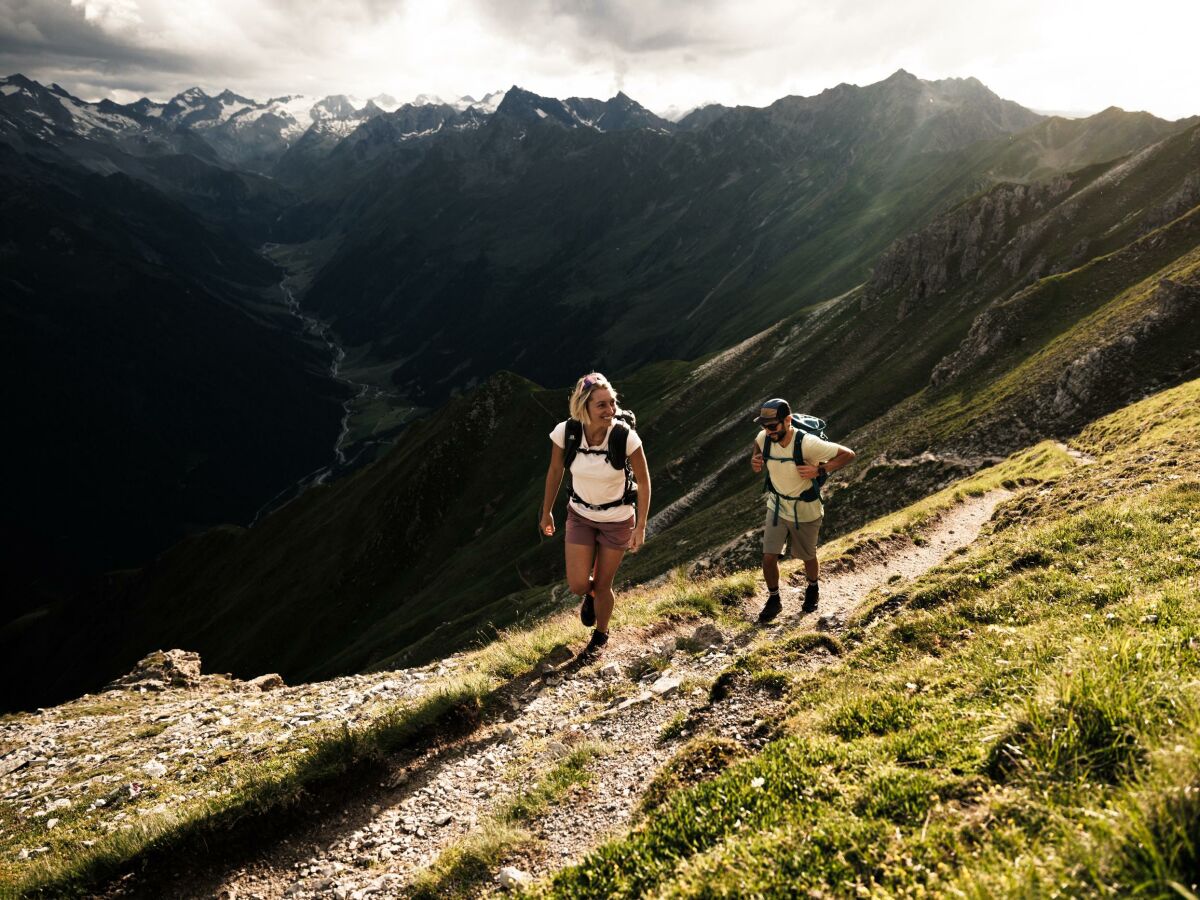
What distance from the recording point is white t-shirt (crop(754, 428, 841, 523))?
Answer: 36.4 feet

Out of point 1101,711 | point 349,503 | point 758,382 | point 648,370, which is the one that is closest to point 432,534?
point 349,503

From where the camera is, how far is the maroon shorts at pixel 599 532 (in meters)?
10.1

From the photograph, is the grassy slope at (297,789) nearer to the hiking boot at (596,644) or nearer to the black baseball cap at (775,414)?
the hiking boot at (596,644)

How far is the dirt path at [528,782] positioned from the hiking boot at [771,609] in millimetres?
1352

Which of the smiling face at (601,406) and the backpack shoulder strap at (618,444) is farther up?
the smiling face at (601,406)

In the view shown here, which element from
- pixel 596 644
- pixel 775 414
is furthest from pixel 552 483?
pixel 775 414

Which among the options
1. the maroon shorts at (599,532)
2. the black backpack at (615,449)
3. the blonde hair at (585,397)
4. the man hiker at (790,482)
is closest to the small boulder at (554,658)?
the maroon shorts at (599,532)

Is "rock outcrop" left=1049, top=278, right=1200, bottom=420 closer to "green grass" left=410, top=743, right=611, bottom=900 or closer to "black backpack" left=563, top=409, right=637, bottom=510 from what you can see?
"black backpack" left=563, top=409, right=637, bottom=510

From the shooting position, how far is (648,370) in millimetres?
126375

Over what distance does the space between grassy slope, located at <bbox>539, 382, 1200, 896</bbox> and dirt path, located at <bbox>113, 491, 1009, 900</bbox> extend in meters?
1.23

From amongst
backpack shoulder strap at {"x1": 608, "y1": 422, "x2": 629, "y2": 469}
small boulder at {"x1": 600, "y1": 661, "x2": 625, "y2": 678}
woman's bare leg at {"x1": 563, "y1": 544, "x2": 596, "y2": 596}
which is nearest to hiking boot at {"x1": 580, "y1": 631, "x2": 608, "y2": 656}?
small boulder at {"x1": 600, "y1": 661, "x2": 625, "y2": 678}

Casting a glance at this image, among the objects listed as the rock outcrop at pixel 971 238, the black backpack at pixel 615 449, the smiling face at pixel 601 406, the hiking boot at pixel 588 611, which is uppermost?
the rock outcrop at pixel 971 238

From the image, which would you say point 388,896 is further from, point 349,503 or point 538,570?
point 349,503

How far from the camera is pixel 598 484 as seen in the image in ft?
31.6
